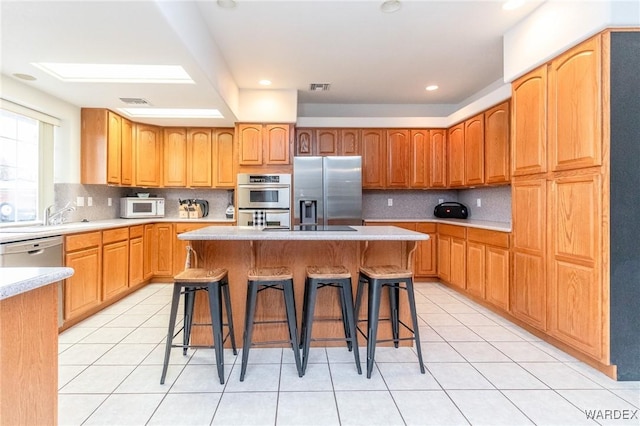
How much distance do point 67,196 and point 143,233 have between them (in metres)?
0.91

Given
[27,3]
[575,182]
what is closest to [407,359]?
[575,182]

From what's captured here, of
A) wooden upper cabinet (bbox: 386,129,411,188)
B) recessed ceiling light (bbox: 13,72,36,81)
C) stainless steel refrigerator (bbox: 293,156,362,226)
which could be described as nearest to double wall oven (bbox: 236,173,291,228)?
stainless steel refrigerator (bbox: 293,156,362,226)

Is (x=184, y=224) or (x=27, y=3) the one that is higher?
(x=27, y=3)

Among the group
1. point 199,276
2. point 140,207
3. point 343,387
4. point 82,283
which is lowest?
point 343,387

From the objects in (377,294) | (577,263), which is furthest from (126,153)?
(577,263)

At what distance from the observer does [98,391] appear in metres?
1.98

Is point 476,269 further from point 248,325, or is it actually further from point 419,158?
point 248,325

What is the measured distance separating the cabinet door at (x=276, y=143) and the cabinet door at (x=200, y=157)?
934mm

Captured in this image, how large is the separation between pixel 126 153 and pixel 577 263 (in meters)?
4.93

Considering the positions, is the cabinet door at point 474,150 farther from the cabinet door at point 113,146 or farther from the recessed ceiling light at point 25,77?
the recessed ceiling light at point 25,77

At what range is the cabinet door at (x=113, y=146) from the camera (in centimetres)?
399

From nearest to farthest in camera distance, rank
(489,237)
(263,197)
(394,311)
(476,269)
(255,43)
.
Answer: (394,311)
(255,43)
(489,237)
(476,269)
(263,197)

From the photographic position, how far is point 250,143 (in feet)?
14.9

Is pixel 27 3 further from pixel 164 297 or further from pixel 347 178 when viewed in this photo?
pixel 347 178
